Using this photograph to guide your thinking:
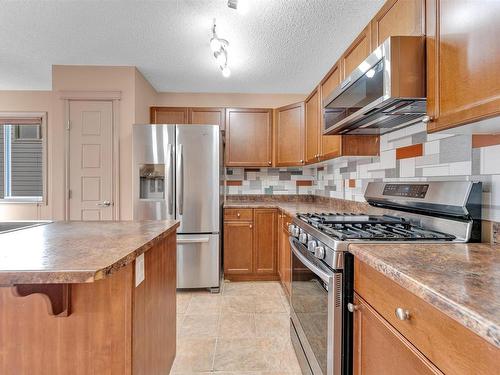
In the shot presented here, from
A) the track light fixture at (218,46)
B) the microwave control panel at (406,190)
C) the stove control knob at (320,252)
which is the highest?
the track light fixture at (218,46)

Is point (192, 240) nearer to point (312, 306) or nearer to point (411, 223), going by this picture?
point (312, 306)

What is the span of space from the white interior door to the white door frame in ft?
0.11

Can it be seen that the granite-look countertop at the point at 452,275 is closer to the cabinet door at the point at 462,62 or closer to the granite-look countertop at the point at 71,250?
the cabinet door at the point at 462,62

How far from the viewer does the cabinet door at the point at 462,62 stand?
2.77 feet

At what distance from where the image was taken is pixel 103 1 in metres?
1.97

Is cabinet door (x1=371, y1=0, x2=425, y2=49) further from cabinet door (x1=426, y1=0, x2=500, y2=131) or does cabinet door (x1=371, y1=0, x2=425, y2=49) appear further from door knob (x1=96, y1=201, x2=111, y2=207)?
door knob (x1=96, y1=201, x2=111, y2=207)

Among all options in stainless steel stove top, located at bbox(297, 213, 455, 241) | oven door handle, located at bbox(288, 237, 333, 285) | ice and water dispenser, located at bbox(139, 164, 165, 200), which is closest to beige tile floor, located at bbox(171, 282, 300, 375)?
oven door handle, located at bbox(288, 237, 333, 285)

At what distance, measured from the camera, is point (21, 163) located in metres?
3.99

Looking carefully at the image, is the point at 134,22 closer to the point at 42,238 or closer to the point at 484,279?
the point at 42,238

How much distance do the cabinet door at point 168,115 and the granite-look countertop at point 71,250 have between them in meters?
2.28

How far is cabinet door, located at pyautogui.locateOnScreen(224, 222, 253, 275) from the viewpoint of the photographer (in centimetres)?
321

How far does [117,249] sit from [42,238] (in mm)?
485

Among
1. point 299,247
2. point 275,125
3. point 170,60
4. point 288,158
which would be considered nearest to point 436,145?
point 299,247

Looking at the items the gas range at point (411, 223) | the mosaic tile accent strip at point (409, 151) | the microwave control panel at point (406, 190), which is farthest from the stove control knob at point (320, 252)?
the mosaic tile accent strip at point (409, 151)
